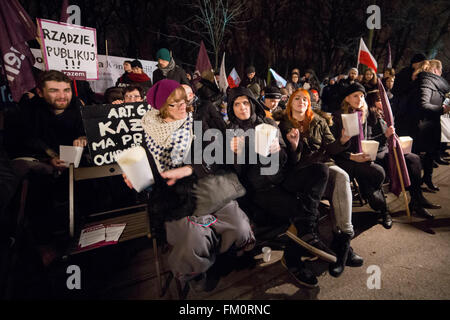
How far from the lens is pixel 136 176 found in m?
1.55

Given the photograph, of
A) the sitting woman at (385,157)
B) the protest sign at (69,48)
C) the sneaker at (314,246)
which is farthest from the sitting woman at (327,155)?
the protest sign at (69,48)

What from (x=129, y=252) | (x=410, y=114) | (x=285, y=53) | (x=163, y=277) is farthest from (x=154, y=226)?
(x=285, y=53)

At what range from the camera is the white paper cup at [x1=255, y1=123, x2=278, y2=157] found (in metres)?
2.06

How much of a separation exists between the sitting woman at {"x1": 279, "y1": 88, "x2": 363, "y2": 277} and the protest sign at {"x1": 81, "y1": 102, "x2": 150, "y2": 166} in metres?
1.84

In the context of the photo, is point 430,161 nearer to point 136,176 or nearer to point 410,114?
point 410,114

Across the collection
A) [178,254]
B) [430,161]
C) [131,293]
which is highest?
[430,161]

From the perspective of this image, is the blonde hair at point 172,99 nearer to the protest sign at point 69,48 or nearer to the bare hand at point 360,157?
the bare hand at point 360,157

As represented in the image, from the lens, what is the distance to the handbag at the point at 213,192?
2.11 meters

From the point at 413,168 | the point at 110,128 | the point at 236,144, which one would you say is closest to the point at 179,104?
the point at 236,144

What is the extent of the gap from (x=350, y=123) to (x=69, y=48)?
4548 mm

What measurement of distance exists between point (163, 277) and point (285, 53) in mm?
26919

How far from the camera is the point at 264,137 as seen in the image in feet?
6.81

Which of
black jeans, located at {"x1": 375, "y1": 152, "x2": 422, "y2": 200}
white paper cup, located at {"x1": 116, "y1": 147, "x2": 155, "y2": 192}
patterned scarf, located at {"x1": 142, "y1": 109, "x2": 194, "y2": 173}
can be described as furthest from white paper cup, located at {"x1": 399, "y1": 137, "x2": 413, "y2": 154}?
white paper cup, located at {"x1": 116, "y1": 147, "x2": 155, "y2": 192}

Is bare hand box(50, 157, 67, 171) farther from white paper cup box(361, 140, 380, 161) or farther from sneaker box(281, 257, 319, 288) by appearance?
white paper cup box(361, 140, 380, 161)
